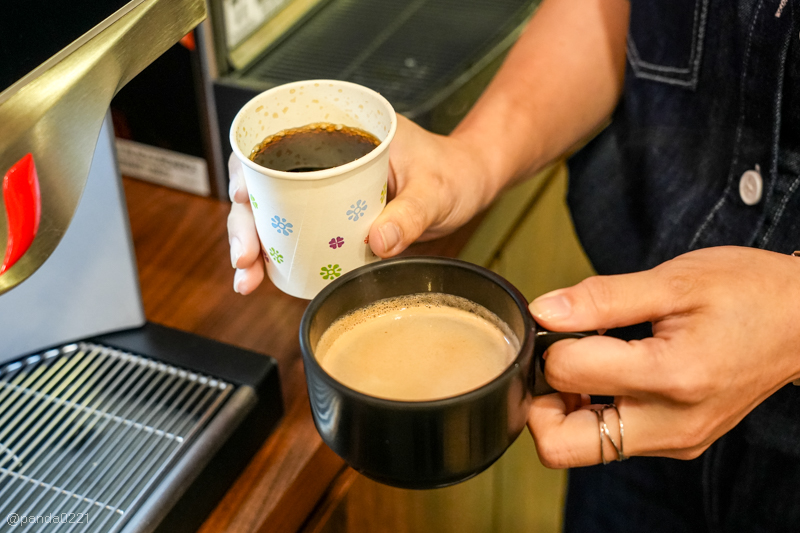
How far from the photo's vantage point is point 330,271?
658 millimetres

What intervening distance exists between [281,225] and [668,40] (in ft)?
1.69

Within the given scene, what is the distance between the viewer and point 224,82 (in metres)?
1.01

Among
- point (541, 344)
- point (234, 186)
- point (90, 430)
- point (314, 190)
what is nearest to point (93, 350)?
point (90, 430)

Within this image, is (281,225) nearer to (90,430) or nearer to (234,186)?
(234,186)

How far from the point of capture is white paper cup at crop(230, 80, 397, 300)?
1.92 feet

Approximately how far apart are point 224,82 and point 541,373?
0.66 metres

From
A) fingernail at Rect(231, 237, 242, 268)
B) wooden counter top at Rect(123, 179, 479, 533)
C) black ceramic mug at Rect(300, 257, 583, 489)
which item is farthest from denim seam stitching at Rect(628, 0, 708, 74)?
fingernail at Rect(231, 237, 242, 268)

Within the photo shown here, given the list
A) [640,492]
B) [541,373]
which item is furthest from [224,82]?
[640,492]

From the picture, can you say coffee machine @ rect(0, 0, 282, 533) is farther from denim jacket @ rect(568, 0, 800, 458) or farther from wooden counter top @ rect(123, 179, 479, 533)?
denim jacket @ rect(568, 0, 800, 458)

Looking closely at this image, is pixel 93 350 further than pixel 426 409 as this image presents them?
Yes

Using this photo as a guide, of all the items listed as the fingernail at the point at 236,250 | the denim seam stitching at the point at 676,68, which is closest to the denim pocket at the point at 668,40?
the denim seam stitching at the point at 676,68

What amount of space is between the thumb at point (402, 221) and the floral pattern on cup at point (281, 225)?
0.25 feet

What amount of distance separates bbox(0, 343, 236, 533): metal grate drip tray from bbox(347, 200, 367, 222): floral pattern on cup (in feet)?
0.73

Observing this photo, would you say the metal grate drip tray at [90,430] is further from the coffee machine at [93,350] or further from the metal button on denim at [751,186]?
the metal button on denim at [751,186]
